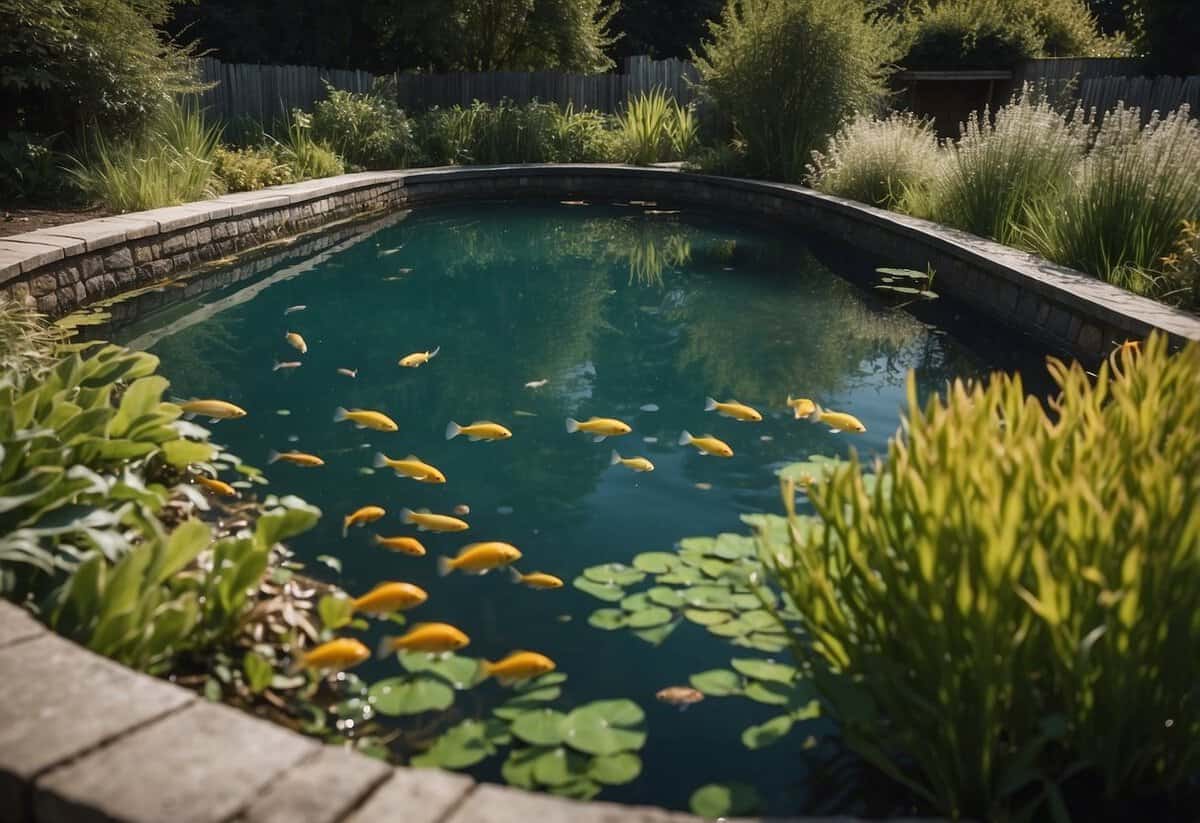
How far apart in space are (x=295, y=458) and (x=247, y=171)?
24.1ft

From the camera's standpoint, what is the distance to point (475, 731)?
2.34m

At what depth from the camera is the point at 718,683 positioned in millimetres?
2545

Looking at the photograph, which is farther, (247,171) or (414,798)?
(247,171)

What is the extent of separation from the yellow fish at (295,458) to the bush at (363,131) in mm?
9596

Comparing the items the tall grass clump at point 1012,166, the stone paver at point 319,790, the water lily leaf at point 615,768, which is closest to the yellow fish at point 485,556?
the water lily leaf at point 615,768

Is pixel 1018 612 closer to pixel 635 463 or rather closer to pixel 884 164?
pixel 635 463

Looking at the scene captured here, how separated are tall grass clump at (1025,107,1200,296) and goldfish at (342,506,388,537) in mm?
4720

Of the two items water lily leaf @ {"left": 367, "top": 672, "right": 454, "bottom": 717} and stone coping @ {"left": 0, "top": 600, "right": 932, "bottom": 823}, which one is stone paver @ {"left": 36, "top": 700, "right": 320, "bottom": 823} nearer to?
stone coping @ {"left": 0, "top": 600, "right": 932, "bottom": 823}

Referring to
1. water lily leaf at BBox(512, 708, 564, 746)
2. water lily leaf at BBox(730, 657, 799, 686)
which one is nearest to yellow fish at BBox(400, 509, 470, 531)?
water lily leaf at BBox(512, 708, 564, 746)

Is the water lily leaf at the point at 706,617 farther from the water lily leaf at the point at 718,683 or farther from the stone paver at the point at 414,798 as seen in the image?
the stone paver at the point at 414,798

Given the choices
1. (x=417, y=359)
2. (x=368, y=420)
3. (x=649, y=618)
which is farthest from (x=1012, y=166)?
(x=649, y=618)

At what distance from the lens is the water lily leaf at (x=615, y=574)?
313 centimetres

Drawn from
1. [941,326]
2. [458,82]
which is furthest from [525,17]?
[941,326]

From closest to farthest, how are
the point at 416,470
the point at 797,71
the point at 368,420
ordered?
the point at 416,470 → the point at 368,420 → the point at 797,71
